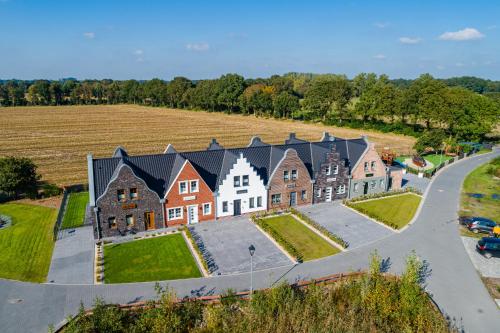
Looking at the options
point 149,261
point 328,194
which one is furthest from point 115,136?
point 149,261

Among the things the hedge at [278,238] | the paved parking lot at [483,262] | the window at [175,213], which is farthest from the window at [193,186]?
the paved parking lot at [483,262]

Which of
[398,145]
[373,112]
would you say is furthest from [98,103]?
[398,145]

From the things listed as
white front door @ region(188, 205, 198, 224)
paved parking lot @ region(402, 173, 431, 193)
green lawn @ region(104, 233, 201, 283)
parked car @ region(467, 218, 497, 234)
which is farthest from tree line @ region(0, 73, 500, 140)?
green lawn @ region(104, 233, 201, 283)

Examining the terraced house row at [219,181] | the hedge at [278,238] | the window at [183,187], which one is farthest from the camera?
the window at [183,187]

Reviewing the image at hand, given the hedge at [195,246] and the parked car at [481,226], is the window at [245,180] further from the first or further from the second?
the parked car at [481,226]

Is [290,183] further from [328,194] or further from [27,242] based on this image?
[27,242]

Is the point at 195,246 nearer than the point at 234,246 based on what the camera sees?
Yes
